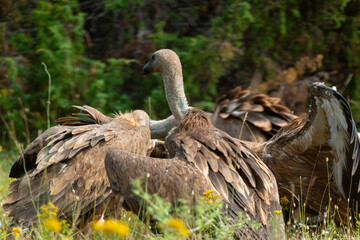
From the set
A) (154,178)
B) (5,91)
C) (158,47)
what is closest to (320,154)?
(154,178)

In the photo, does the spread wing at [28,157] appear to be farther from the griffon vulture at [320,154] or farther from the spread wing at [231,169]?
the griffon vulture at [320,154]

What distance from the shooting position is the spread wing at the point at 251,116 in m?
5.46

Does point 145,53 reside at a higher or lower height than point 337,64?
higher

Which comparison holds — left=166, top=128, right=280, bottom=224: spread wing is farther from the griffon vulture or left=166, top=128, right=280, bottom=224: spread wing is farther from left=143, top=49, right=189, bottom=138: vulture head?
left=143, top=49, right=189, bottom=138: vulture head

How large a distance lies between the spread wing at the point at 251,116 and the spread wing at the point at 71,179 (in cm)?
185

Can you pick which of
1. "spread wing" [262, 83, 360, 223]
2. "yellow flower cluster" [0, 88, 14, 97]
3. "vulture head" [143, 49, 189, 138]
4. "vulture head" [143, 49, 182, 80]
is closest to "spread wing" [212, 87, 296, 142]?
"vulture head" [143, 49, 189, 138]

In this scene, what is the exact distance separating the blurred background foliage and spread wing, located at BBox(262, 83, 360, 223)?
2.67 meters

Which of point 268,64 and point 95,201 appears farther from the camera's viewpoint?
point 268,64

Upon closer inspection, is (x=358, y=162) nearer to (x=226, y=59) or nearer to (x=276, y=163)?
(x=276, y=163)

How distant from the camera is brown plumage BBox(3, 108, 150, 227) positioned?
3.48 metres

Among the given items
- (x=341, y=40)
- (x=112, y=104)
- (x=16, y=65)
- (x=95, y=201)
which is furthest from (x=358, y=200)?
(x=16, y=65)

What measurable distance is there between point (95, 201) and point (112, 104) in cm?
427

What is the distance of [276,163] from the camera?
4516mm

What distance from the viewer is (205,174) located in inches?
128
